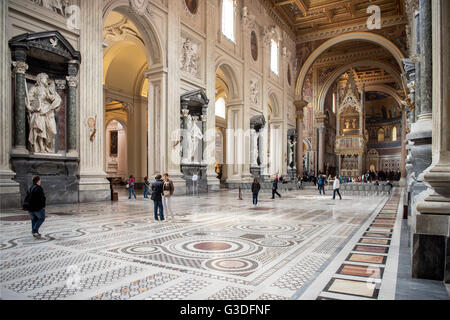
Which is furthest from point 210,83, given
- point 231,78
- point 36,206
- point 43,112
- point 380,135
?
point 380,135

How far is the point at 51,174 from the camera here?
10.0 meters

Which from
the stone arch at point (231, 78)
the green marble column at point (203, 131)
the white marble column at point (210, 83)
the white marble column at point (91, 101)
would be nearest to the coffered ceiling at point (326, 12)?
the stone arch at point (231, 78)

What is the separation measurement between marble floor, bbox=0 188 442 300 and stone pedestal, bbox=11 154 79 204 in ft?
7.63

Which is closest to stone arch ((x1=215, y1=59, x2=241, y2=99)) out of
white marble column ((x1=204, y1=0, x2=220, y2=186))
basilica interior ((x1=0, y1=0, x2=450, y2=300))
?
basilica interior ((x1=0, y1=0, x2=450, y2=300))

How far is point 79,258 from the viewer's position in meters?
4.20

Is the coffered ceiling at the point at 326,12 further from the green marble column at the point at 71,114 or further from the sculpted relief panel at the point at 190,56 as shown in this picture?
the green marble column at the point at 71,114

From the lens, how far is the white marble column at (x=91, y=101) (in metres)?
11.0

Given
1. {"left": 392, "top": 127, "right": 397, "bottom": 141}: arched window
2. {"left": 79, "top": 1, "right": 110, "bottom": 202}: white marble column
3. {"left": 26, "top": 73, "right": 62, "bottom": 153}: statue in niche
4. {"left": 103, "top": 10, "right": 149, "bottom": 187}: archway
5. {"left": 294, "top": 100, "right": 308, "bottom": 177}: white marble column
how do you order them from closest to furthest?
{"left": 26, "top": 73, "right": 62, "bottom": 153}: statue in niche → {"left": 79, "top": 1, "right": 110, "bottom": 202}: white marble column → {"left": 103, "top": 10, "right": 149, "bottom": 187}: archway → {"left": 294, "top": 100, "right": 308, "bottom": 177}: white marble column → {"left": 392, "top": 127, "right": 397, "bottom": 141}: arched window

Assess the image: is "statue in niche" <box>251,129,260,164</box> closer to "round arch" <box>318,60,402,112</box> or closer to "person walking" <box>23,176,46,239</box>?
"round arch" <box>318,60,402,112</box>

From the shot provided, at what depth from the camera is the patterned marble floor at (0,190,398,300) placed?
3.08 metres

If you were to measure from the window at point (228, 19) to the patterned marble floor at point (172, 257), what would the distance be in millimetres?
16112

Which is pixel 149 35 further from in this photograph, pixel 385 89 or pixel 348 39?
pixel 385 89

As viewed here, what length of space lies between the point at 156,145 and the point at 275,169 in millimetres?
15666

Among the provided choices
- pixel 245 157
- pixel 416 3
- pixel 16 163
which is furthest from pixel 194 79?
pixel 416 3
